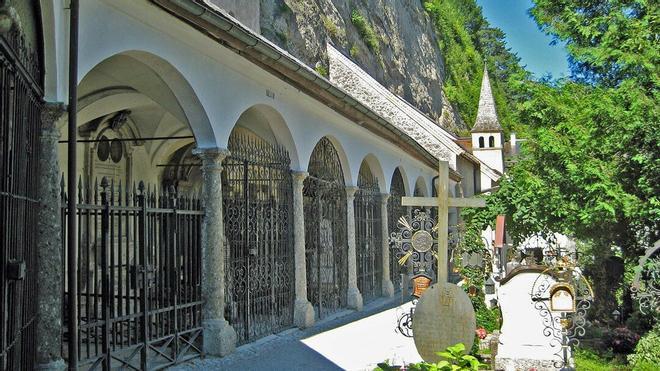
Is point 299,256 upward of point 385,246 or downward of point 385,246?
upward

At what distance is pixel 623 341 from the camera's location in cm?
1067

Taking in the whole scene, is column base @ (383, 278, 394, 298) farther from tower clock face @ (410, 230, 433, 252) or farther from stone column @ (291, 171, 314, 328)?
tower clock face @ (410, 230, 433, 252)

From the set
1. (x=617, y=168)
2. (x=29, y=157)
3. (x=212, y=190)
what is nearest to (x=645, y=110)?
(x=617, y=168)

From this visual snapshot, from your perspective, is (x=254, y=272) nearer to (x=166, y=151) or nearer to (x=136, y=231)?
(x=136, y=231)

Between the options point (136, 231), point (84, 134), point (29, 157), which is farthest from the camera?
point (84, 134)

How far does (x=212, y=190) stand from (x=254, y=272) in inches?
77.6

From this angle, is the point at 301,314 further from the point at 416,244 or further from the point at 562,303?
the point at 562,303

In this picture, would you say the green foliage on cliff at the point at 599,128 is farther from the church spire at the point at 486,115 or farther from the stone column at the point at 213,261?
the church spire at the point at 486,115

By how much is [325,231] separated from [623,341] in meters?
6.21

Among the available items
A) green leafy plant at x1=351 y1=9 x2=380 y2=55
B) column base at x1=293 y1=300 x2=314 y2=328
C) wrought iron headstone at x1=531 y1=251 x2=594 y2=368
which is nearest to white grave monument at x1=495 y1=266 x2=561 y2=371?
wrought iron headstone at x1=531 y1=251 x2=594 y2=368

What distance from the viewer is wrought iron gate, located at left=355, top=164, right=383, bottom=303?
16.4 m

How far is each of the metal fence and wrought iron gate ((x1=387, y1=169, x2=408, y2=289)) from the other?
999 cm

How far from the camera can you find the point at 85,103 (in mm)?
10508

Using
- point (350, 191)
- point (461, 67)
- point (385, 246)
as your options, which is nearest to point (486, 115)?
point (461, 67)
